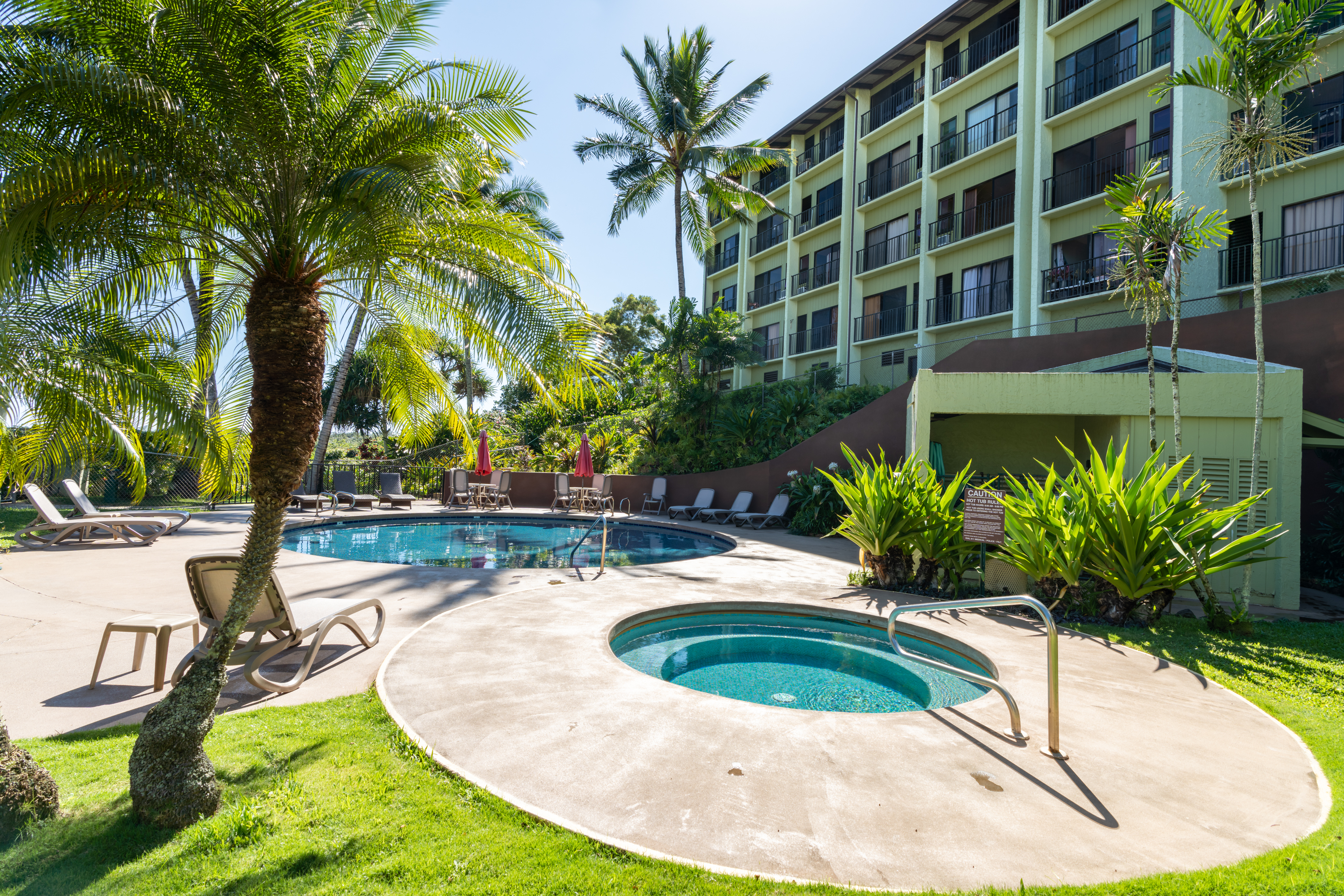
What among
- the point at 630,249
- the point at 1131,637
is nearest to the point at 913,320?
the point at 630,249

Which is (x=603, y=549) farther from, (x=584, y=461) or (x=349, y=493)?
(x=349, y=493)

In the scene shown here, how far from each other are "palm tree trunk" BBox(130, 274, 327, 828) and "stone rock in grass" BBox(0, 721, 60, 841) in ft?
0.98

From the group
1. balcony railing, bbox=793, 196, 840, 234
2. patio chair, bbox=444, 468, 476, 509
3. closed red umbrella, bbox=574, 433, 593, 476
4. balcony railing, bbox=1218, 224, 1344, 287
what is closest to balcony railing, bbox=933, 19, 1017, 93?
balcony railing, bbox=793, 196, 840, 234

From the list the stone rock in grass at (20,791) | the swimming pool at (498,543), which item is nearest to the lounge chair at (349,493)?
the swimming pool at (498,543)

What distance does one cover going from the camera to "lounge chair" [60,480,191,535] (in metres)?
11.6

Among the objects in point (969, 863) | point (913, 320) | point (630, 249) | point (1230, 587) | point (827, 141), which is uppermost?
point (827, 141)

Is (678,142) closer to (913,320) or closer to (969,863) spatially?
(913,320)

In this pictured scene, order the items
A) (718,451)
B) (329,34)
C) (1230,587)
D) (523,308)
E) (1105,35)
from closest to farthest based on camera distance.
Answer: (329,34), (523,308), (1230,587), (1105,35), (718,451)

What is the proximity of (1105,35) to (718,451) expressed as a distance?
1610 centimetres

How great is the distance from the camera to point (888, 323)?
24781 millimetres

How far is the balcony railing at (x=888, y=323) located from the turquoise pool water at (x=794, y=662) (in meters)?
18.8

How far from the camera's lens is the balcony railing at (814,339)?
27.3 meters

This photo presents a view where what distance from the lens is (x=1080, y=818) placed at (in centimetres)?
309

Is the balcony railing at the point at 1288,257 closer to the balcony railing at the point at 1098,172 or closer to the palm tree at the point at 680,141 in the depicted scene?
the balcony railing at the point at 1098,172
